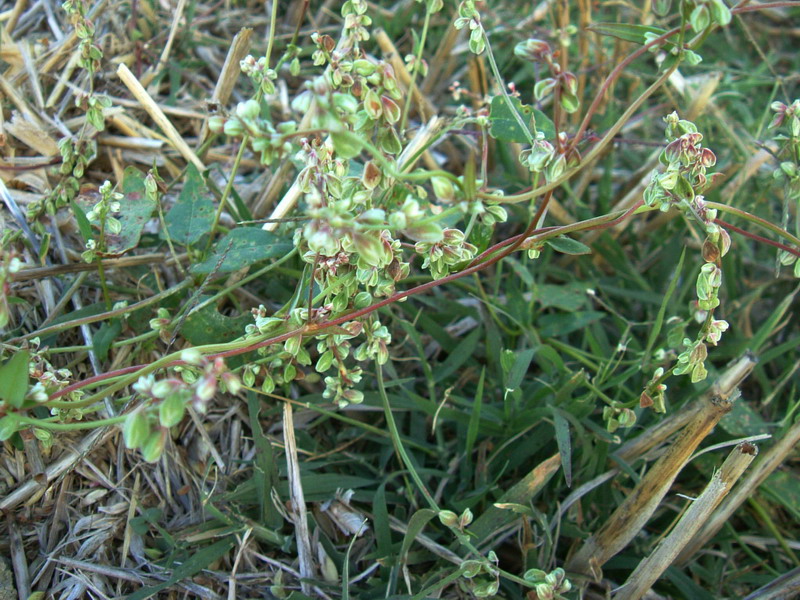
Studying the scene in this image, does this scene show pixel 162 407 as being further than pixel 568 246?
No

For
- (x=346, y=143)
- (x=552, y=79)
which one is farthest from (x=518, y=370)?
(x=346, y=143)

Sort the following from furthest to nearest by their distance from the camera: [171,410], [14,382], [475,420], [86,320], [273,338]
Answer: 1. [475,420]
2. [86,320]
3. [273,338]
4. [14,382]
5. [171,410]

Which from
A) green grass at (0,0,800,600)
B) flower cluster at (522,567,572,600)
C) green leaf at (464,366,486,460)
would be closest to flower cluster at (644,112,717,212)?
green grass at (0,0,800,600)

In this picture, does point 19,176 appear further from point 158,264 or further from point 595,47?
point 595,47

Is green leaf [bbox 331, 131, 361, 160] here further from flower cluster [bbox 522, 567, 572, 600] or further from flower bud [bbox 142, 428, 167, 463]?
flower cluster [bbox 522, 567, 572, 600]

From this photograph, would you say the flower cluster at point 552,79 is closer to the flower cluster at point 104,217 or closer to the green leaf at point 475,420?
the green leaf at point 475,420

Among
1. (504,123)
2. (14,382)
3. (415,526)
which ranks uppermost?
(504,123)

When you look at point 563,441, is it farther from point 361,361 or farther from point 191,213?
point 191,213

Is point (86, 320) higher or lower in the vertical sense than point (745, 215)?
lower

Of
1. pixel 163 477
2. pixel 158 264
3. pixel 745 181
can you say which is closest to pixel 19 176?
pixel 158 264
